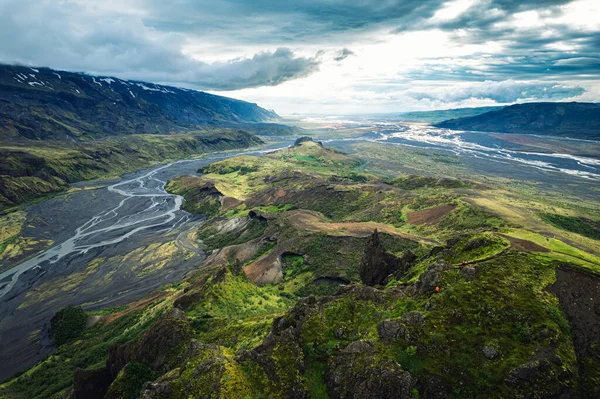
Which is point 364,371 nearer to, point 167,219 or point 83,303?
point 83,303

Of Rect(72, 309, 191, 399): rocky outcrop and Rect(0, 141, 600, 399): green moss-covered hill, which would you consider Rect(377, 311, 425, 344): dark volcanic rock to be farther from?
Rect(72, 309, 191, 399): rocky outcrop

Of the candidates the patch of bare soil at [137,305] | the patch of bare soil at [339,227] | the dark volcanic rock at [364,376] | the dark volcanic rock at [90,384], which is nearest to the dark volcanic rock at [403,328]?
the dark volcanic rock at [364,376]

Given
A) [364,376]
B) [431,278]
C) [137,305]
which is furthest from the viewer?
[137,305]

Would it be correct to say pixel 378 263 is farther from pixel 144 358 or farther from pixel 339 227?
pixel 339 227

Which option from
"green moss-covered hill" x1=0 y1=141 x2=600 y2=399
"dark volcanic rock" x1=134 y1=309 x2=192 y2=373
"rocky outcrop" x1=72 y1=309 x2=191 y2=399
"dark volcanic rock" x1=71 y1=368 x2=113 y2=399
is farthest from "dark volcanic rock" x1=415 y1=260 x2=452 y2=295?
"dark volcanic rock" x1=71 y1=368 x2=113 y2=399

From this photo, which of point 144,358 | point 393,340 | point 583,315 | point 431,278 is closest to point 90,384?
point 144,358
